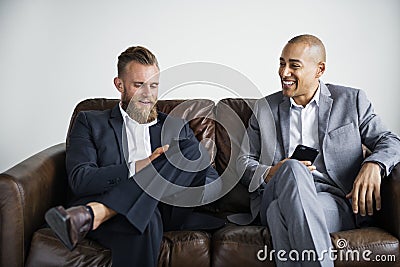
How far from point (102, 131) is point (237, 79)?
1.00 meters

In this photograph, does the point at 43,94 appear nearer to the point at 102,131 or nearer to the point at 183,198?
the point at 102,131

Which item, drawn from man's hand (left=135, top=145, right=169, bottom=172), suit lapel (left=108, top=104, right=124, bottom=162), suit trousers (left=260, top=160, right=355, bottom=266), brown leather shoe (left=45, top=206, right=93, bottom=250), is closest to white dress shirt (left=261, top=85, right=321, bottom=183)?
suit trousers (left=260, top=160, right=355, bottom=266)

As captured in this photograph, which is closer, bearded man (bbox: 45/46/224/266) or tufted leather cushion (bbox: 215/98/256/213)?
bearded man (bbox: 45/46/224/266)

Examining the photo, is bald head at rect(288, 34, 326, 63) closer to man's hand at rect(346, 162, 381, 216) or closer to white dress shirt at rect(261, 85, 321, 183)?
white dress shirt at rect(261, 85, 321, 183)

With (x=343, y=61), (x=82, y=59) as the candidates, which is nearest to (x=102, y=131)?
(x=82, y=59)

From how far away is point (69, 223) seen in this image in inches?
75.5

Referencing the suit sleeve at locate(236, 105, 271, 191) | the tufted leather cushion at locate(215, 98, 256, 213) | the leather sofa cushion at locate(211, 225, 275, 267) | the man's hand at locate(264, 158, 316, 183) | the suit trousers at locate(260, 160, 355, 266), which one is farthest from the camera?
the tufted leather cushion at locate(215, 98, 256, 213)

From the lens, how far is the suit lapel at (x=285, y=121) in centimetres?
262

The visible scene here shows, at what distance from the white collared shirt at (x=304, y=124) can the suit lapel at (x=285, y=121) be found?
0.07ft

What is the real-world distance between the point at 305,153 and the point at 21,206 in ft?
3.93

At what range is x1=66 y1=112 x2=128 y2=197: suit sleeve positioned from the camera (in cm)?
229

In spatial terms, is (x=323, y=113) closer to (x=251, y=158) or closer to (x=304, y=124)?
(x=304, y=124)

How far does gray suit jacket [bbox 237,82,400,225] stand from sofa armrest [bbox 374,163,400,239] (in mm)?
165

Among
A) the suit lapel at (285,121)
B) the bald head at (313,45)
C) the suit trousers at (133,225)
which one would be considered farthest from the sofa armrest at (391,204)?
the suit trousers at (133,225)
